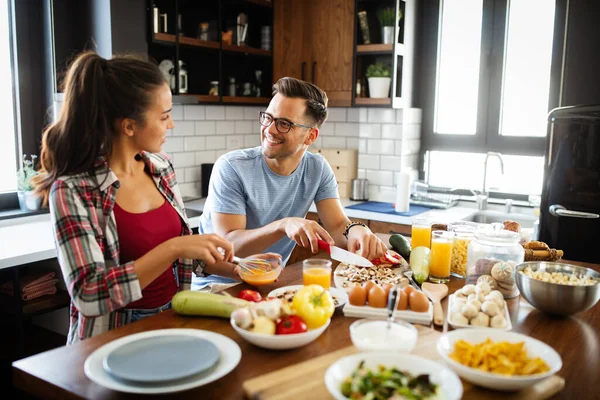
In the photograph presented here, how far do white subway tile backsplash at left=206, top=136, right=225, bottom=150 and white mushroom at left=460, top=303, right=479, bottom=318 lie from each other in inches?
118

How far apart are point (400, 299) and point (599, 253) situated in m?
1.92

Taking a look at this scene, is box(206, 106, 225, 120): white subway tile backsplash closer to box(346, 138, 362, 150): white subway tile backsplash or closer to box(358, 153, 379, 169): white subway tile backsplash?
box(346, 138, 362, 150): white subway tile backsplash

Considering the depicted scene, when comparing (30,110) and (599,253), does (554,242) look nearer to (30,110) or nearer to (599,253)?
(599,253)

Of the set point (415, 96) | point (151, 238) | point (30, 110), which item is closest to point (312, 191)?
point (151, 238)

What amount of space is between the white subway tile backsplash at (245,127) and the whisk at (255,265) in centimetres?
277

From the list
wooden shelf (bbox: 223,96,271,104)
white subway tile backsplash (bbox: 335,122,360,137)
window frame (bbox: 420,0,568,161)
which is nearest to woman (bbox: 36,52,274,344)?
wooden shelf (bbox: 223,96,271,104)

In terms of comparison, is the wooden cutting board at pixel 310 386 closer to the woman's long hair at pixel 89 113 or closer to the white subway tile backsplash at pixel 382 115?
the woman's long hair at pixel 89 113

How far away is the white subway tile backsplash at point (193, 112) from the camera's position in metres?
4.01

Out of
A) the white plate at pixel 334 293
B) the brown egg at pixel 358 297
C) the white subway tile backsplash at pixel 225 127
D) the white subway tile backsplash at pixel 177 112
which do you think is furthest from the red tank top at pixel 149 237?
the white subway tile backsplash at pixel 225 127

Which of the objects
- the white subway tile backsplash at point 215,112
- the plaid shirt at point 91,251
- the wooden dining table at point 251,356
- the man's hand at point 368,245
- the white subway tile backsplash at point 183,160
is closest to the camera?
the wooden dining table at point 251,356

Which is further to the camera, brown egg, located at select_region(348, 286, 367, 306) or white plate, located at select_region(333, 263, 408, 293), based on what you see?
white plate, located at select_region(333, 263, 408, 293)

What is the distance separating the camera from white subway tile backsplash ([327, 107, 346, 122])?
444cm

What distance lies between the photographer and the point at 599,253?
3021mm

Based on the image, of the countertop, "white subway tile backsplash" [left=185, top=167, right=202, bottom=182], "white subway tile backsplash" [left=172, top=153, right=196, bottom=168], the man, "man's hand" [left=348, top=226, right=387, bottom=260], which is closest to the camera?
"man's hand" [left=348, top=226, right=387, bottom=260]
